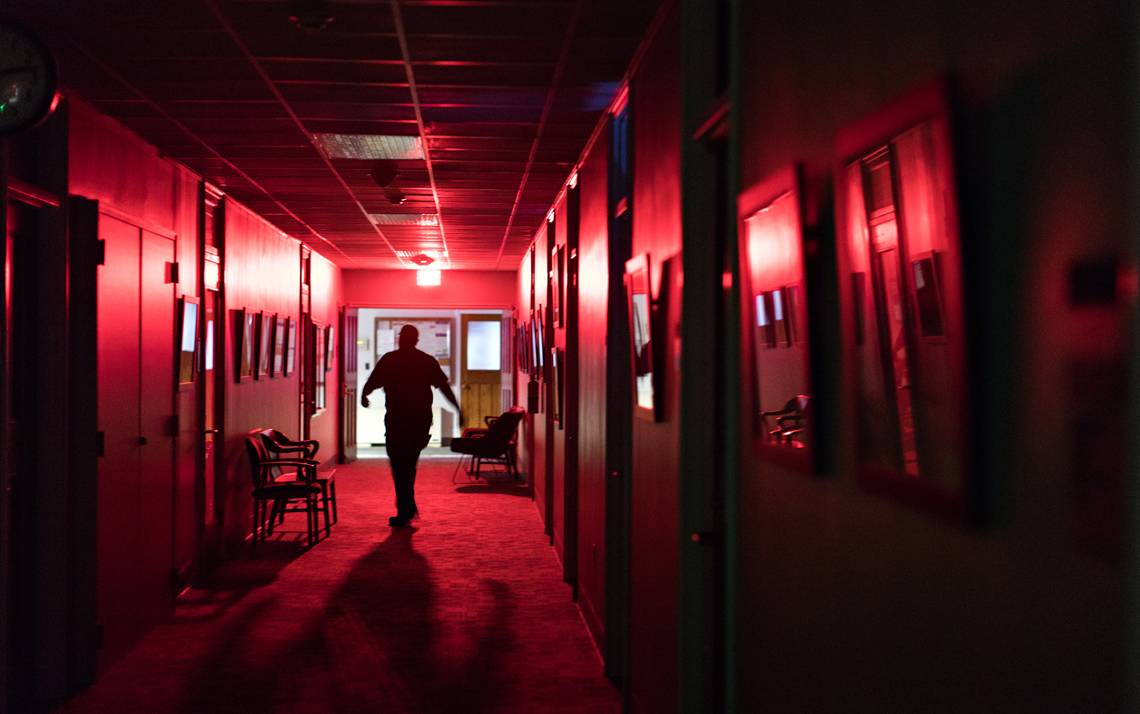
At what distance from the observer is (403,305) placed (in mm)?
15695

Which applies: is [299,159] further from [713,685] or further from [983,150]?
[983,150]

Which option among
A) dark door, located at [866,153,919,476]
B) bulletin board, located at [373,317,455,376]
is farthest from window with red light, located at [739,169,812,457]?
bulletin board, located at [373,317,455,376]

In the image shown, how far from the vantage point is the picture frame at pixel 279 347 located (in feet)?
33.2

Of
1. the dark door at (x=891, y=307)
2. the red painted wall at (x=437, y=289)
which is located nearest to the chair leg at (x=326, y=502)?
the red painted wall at (x=437, y=289)

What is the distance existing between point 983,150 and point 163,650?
17.5 feet

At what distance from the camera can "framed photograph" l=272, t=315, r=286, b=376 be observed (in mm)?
10156

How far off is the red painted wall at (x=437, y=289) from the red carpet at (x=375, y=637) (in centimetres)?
696

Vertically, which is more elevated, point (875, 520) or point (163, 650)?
point (875, 520)

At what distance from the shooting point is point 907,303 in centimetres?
157

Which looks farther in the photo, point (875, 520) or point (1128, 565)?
point (875, 520)

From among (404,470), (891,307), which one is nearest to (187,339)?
(404,470)

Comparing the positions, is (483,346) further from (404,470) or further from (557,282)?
(557,282)

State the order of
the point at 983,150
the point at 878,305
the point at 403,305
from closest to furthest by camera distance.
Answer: the point at 983,150 → the point at 878,305 → the point at 403,305

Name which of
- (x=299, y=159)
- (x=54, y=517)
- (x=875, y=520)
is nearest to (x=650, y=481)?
(x=875, y=520)
